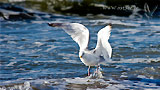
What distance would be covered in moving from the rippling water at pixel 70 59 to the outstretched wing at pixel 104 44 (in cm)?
55

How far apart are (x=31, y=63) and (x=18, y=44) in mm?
2710

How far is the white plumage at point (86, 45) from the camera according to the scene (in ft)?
19.7

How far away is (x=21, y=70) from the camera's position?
757 cm

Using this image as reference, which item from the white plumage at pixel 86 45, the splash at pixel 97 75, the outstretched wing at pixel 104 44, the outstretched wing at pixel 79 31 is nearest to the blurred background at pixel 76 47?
the splash at pixel 97 75

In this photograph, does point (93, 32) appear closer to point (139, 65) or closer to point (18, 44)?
point (18, 44)

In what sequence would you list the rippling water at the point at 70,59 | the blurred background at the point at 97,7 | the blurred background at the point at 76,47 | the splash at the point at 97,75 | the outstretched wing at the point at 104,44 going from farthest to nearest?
the blurred background at the point at 97,7 → the splash at the point at 97,75 → the blurred background at the point at 76,47 → the rippling water at the point at 70,59 → the outstretched wing at the point at 104,44

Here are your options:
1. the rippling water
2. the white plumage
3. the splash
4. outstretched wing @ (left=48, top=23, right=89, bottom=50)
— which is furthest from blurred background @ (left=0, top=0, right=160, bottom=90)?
outstretched wing @ (left=48, top=23, right=89, bottom=50)

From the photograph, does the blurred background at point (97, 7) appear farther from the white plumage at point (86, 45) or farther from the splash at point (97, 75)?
the white plumage at point (86, 45)

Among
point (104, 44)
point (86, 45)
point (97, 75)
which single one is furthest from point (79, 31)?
point (97, 75)

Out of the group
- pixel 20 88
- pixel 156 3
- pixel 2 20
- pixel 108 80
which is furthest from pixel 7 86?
pixel 2 20

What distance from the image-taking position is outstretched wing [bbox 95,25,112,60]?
5.98 m

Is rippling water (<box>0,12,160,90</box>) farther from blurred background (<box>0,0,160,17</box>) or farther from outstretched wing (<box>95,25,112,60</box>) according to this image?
blurred background (<box>0,0,160,17</box>)

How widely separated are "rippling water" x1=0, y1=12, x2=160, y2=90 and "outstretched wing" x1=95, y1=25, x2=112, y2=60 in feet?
1.81

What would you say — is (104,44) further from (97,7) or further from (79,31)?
(97,7)
